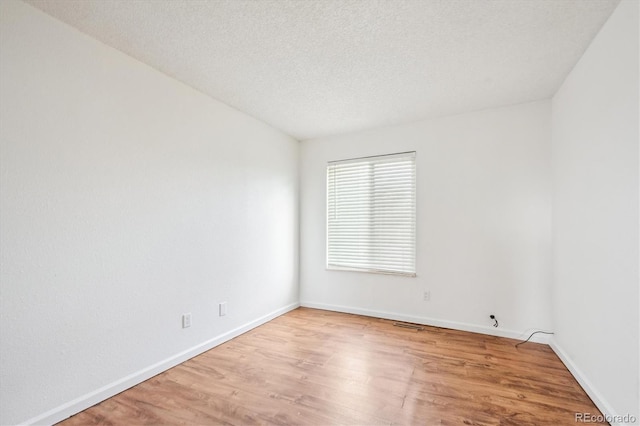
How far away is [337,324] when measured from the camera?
12.2 feet

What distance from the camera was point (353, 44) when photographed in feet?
7.15

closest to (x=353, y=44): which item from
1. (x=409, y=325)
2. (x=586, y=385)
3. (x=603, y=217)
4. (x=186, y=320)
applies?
(x=603, y=217)

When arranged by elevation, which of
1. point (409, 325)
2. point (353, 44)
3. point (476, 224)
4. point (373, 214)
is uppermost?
Result: point (353, 44)

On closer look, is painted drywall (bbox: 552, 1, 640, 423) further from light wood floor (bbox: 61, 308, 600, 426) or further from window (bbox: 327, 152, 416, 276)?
window (bbox: 327, 152, 416, 276)

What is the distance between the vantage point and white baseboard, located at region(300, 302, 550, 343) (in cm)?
317

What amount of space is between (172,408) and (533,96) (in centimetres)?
→ 425

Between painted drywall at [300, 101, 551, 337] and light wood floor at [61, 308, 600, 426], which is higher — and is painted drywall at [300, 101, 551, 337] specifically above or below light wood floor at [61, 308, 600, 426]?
above

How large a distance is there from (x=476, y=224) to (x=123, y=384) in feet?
12.2

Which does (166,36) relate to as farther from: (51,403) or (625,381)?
(625,381)

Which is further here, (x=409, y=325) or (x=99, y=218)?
(x=409, y=325)

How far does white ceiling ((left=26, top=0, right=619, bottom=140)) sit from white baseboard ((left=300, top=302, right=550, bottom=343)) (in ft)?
8.30

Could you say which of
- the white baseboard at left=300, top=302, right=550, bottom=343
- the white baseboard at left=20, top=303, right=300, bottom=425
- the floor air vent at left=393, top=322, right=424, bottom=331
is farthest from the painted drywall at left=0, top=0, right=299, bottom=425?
the floor air vent at left=393, top=322, right=424, bottom=331

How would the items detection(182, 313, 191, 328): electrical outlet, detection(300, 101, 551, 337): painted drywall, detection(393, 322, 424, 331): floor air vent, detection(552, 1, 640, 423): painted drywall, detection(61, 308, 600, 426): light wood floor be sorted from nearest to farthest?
detection(552, 1, 640, 423): painted drywall
detection(61, 308, 600, 426): light wood floor
detection(182, 313, 191, 328): electrical outlet
detection(300, 101, 551, 337): painted drywall
detection(393, 322, 424, 331): floor air vent

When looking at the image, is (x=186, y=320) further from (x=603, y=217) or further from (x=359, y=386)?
(x=603, y=217)
